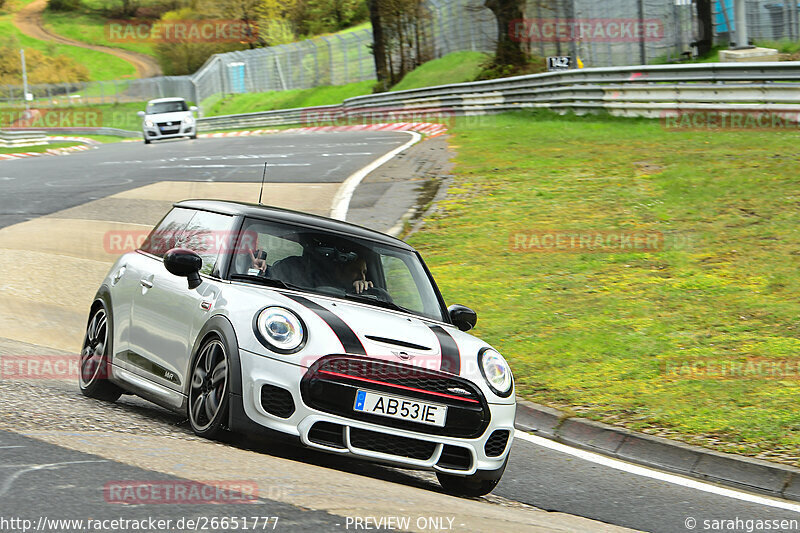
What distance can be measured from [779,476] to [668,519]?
3.97 ft

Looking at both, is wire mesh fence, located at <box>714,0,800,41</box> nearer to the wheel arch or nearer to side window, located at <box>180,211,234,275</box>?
side window, located at <box>180,211,234,275</box>

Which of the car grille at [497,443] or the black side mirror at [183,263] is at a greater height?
the black side mirror at [183,263]

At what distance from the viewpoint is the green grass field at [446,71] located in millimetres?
43188

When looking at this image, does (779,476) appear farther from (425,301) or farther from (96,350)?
(96,350)

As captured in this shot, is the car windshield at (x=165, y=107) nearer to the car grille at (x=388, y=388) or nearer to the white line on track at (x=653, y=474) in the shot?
the white line on track at (x=653, y=474)

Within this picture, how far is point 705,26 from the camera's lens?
30.7 m

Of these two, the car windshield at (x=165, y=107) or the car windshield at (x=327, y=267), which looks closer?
the car windshield at (x=327, y=267)

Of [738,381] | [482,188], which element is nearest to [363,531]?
[738,381]

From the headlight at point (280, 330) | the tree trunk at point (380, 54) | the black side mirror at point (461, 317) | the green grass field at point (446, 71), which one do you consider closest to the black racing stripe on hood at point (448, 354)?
the black side mirror at point (461, 317)

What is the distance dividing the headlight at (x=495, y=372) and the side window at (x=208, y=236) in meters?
1.74

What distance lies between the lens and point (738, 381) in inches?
328

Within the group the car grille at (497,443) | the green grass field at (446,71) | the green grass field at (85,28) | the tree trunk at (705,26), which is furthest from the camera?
the green grass field at (85,28)

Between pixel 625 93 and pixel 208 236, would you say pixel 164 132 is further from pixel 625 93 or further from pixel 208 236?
pixel 208 236

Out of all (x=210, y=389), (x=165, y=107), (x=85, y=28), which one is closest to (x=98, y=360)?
(x=210, y=389)
